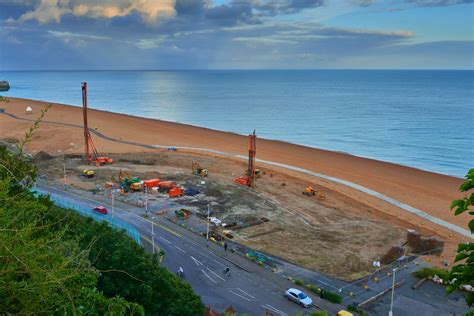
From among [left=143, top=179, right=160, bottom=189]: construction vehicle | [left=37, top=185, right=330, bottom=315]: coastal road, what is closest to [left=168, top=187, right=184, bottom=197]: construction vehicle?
[left=143, top=179, right=160, bottom=189]: construction vehicle

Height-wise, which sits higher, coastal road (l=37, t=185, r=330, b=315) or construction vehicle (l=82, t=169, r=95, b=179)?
construction vehicle (l=82, t=169, r=95, b=179)

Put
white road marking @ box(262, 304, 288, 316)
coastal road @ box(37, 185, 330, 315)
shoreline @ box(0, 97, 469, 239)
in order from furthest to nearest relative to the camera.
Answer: shoreline @ box(0, 97, 469, 239) → coastal road @ box(37, 185, 330, 315) → white road marking @ box(262, 304, 288, 316)

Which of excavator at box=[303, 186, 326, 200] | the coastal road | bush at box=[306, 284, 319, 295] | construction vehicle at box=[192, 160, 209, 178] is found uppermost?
construction vehicle at box=[192, 160, 209, 178]

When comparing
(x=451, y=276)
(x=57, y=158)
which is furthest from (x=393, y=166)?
(x=451, y=276)

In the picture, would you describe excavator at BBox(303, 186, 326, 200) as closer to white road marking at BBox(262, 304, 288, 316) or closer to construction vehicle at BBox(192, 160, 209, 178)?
construction vehicle at BBox(192, 160, 209, 178)

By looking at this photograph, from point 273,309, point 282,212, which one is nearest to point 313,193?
point 282,212

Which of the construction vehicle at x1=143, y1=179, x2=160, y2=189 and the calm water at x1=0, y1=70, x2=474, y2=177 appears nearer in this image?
the construction vehicle at x1=143, y1=179, x2=160, y2=189

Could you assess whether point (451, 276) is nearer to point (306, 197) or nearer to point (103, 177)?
point (306, 197)

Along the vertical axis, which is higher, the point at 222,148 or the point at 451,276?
the point at 451,276
